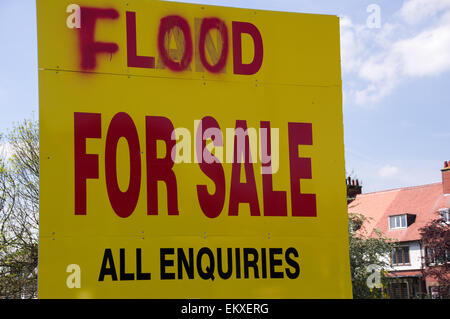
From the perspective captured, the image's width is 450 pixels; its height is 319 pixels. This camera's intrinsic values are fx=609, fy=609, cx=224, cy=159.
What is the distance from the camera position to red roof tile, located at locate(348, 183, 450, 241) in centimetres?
4678

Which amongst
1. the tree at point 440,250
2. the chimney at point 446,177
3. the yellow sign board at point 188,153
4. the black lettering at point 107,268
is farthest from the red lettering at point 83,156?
the chimney at point 446,177

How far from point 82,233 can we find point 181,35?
1.43m

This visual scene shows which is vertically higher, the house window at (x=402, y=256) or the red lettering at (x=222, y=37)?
the house window at (x=402, y=256)

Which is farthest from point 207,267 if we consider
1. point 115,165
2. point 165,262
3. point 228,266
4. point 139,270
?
point 115,165

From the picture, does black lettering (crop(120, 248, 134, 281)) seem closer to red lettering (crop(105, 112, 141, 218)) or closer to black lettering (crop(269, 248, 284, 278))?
red lettering (crop(105, 112, 141, 218))

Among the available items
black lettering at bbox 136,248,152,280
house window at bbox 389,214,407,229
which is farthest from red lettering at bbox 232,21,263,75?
house window at bbox 389,214,407,229

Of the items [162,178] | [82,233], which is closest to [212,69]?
[162,178]

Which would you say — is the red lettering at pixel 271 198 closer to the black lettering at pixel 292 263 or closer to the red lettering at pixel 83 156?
the black lettering at pixel 292 263

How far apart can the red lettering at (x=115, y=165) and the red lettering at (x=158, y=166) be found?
0.07 meters

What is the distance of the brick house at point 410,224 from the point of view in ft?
151

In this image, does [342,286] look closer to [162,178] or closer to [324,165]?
[324,165]

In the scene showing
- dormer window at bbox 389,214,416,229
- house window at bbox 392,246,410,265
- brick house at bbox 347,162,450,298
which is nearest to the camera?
brick house at bbox 347,162,450,298

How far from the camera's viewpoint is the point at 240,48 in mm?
4090

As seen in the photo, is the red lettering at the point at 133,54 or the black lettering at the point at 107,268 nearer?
the black lettering at the point at 107,268
